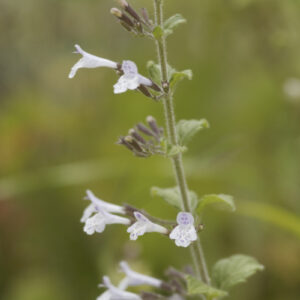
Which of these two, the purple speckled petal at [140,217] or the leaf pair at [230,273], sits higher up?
the purple speckled petal at [140,217]

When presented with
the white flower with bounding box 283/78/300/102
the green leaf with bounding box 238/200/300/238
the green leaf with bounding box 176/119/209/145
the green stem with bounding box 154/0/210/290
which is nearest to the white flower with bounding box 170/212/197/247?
the green stem with bounding box 154/0/210/290

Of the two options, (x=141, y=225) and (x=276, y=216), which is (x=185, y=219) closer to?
(x=141, y=225)

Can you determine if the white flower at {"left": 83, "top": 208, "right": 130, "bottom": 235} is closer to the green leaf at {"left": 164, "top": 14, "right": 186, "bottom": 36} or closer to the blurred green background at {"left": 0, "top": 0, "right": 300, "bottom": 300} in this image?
the green leaf at {"left": 164, "top": 14, "right": 186, "bottom": 36}

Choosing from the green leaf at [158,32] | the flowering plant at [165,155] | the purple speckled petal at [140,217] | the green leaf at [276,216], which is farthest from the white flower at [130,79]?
the green leaf at [276,216]

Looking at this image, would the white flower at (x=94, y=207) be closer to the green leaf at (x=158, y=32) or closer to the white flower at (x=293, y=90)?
the green leaf at (x=158, y=32)

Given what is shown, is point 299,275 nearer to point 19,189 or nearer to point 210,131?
point 210,131

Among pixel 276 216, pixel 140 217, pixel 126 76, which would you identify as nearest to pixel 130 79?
pixel 126 76

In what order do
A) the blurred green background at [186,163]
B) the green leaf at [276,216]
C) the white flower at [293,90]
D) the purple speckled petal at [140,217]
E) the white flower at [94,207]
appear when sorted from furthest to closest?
the blurred green background at [186,163] → the white flower at [293,90] → the green leaf at [276,216] → the white flower at [94,207] → the purple speckled petal at [140,217]
